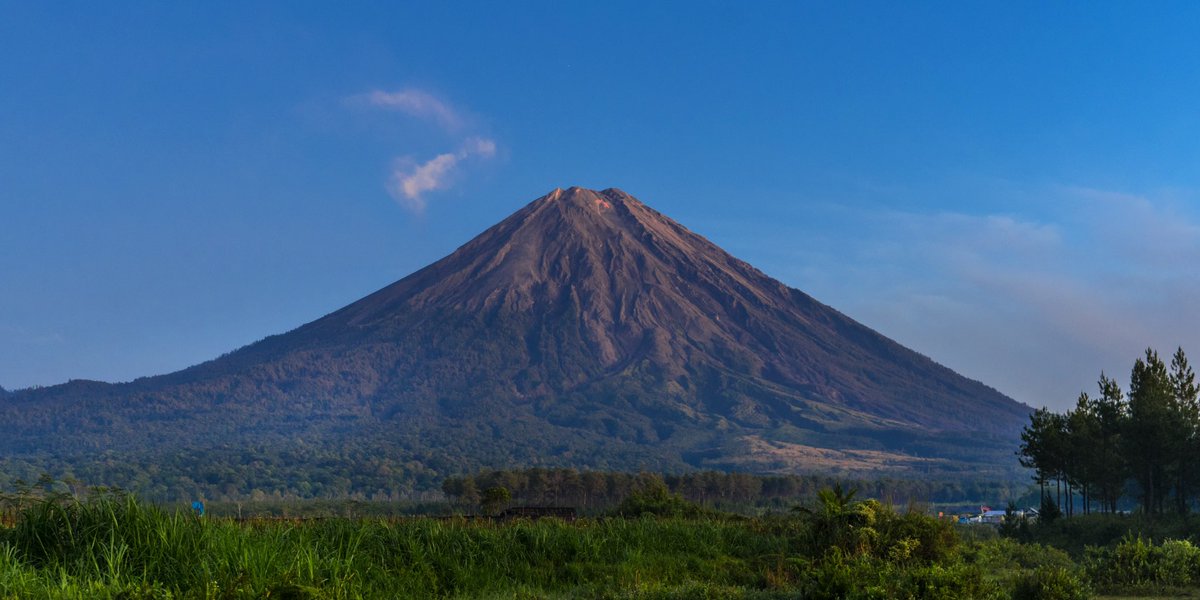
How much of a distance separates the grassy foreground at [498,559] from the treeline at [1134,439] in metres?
29.3

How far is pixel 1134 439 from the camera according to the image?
2213 inches

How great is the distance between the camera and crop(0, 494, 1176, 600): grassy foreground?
1530cm

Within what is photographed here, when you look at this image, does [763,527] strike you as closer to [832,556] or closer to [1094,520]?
[832,556]

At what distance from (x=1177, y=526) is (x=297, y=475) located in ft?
521

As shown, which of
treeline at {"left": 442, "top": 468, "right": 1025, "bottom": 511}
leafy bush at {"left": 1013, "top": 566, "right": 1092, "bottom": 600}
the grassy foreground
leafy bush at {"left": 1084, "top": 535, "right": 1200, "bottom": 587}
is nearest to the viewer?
the grassy foreground

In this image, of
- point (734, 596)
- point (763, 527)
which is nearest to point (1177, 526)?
point (763, 527)

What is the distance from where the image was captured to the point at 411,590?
19312mm

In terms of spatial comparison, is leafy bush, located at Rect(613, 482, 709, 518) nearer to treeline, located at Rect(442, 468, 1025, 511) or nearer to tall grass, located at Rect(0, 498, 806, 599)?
tall grass, located at Rect(0, 498, 806, 599)

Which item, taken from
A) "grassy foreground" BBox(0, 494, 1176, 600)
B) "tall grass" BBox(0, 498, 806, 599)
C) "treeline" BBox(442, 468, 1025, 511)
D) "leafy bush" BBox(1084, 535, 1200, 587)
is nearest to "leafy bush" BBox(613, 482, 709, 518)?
"grassy foreground" BBox(0, 494, 1176, 600)

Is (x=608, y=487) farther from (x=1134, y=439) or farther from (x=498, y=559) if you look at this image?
(x=498, y=559)

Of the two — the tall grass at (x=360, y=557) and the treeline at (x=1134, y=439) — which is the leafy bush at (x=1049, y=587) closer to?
the tall grass at (x=360, y=557)

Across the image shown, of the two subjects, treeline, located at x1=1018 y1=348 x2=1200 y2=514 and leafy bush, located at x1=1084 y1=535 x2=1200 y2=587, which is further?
treeline, located at x1=1018 y1=348 x2=1200 y2=514

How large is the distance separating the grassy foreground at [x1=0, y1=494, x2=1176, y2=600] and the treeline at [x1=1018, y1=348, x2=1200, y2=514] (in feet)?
96.0

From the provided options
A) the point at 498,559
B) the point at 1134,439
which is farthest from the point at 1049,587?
the point at 1134,439
